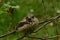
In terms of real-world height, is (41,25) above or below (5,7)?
below

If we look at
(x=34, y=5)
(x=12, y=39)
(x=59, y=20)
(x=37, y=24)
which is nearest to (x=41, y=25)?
(x=37, y=24)

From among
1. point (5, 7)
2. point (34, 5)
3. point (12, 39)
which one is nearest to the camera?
point (5, 7)

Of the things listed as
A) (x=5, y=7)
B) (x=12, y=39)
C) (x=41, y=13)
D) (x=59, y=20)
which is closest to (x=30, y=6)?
(x=41, y=13)

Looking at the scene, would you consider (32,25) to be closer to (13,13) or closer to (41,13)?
(13,13)

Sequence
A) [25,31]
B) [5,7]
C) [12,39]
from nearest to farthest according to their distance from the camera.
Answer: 1. [5,7]
2. [25,31]
3. [12,39]

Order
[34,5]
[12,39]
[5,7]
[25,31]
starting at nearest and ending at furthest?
[5,7]
[25,31]
[12,39]
[34,5]

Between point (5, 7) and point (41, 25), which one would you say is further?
point (41, 25)

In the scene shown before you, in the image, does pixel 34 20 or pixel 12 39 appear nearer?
pixel 34 20

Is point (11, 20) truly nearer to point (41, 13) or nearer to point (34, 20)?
point (34, 20)

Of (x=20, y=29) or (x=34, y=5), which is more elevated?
(x=34, y=5)
